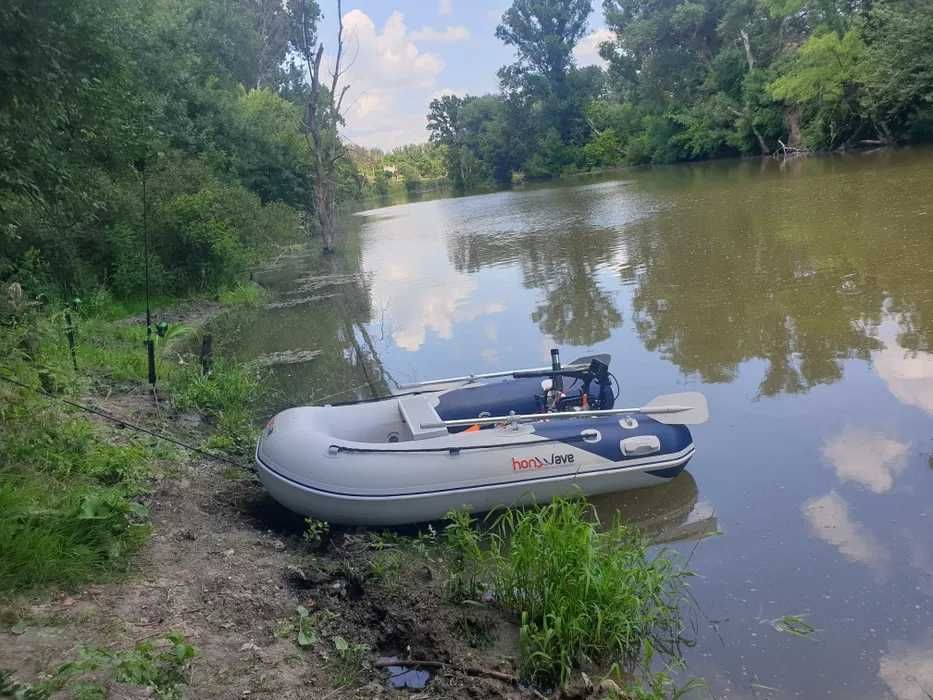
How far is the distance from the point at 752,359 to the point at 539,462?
3338mm

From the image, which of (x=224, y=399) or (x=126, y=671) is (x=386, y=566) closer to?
(x=126, y=671)

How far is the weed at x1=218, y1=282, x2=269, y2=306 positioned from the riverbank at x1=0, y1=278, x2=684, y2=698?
708 cm

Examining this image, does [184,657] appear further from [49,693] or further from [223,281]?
[223,281]

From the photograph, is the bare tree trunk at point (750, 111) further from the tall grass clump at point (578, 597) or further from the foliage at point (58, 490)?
the tall grass clump at point (578, 597)

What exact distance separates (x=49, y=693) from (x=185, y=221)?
10497 mm

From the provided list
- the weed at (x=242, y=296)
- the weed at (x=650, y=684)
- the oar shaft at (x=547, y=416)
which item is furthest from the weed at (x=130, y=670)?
the weed at (x=242, y=296)

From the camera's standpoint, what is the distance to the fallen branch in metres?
2.86

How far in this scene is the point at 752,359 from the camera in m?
6.94

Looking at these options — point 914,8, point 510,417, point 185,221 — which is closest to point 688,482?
point 510,417

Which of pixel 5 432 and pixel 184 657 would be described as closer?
pixel 184 657

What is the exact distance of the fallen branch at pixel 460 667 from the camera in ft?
9.37

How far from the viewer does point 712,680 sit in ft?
10.1

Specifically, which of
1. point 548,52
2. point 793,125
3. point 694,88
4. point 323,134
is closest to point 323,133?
point 323,134

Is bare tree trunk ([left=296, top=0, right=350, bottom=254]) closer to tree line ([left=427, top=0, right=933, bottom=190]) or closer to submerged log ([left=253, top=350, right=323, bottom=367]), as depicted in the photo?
submerged log ([left=253, top=350, right=323, bottom=367])
